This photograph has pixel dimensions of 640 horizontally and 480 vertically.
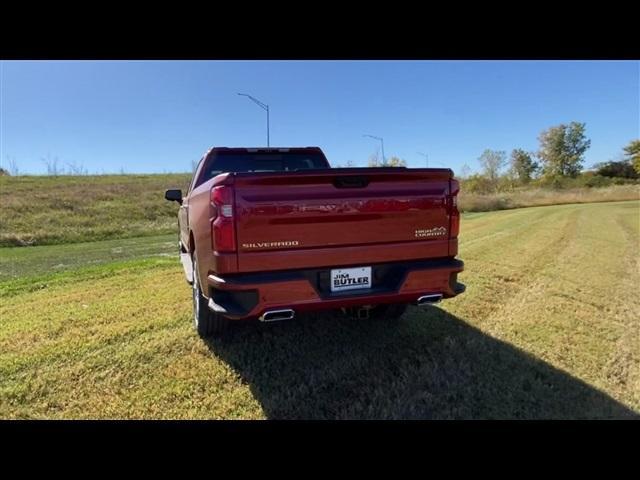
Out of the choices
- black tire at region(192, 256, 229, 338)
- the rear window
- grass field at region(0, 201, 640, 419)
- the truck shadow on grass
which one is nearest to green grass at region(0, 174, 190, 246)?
grass field at region(0, 201, 640, 419)

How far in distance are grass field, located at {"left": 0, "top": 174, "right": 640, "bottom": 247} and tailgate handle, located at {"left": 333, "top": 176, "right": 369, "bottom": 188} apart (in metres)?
21.2

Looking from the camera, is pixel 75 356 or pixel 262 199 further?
pixel 75 356

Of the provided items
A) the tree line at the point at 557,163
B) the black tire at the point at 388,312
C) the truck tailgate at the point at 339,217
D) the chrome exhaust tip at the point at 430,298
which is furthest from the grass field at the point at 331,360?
the tree line at the point at 557,163

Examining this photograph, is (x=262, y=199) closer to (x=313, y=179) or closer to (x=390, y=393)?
(x=313, y=179)

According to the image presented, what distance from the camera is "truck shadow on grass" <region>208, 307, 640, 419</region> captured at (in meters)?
2.90

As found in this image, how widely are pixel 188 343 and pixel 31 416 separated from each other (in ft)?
4.62

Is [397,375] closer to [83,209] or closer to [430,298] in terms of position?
[430,298]

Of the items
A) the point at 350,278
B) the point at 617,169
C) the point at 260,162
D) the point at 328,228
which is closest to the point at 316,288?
the point at 350,278

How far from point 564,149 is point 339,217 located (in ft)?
307

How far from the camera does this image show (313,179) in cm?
302

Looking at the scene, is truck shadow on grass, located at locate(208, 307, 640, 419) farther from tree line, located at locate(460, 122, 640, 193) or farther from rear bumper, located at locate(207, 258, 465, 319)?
tree line, located at locate(460, 122, 640, 193)

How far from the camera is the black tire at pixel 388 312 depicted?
14.6 feet
